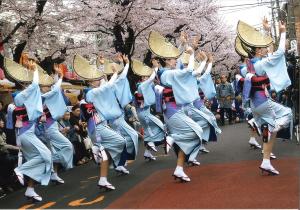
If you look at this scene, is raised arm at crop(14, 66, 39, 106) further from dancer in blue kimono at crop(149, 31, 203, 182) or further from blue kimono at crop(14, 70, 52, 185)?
dancer in blue kimono at crop(149, 31, 203, 182)

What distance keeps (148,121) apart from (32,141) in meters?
3.76

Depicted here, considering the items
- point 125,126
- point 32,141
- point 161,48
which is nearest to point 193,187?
point 125,126

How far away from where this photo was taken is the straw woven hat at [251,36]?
681 centimetres

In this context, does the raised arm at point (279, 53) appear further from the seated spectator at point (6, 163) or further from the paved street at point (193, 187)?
the seated spectator at point (6, 163)

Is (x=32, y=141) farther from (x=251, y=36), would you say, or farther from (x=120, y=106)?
(x=251, y=36)

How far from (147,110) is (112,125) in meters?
2.35

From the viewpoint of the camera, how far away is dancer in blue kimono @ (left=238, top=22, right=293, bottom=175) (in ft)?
21.6

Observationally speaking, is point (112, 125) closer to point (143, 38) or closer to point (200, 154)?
point (200, 154)

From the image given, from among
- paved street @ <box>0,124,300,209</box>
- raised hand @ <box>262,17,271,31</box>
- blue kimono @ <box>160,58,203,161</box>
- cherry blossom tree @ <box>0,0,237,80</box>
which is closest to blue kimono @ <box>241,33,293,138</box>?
raised hand @ <box>262,17,271,31</box>

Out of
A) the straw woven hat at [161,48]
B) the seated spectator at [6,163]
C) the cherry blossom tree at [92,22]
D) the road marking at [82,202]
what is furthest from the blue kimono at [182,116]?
the cherry blossom tree at [92,22]

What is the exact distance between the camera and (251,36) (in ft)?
22.7

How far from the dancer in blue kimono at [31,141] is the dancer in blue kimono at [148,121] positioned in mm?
3111

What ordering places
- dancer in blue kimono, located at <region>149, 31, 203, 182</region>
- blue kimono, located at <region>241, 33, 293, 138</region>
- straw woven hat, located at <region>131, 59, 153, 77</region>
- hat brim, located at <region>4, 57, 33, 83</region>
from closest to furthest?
blue kimono, located at <region>241, 33, 293, 138</region> < dancer in blue kimono, located at <region>149, 31, 203, 182</region> < hat brim, located at <region>4, 57, 33, 83</region> < straw woven hat, located at <region>131, 59, 153, 77</region>

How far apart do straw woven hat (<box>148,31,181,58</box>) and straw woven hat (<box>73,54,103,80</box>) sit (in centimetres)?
96
